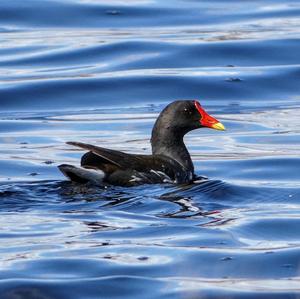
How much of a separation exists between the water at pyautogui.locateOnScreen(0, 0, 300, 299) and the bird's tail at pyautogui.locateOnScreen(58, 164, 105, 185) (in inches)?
4.0

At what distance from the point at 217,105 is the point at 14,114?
2.71 meters

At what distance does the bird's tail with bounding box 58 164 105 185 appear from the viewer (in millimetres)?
11539

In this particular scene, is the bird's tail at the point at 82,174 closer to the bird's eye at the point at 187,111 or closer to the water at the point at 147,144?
the water at the point at 147,144

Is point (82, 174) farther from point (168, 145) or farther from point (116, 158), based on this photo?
point (168, 145)

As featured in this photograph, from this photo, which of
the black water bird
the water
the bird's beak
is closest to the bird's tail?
the black water bird

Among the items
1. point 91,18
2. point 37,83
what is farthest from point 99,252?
point 91,18

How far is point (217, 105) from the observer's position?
17859mm

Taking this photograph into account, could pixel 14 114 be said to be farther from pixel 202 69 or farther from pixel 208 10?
pixel 208 10

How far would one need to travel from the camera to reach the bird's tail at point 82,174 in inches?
454

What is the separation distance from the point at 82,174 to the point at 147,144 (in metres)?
3.53

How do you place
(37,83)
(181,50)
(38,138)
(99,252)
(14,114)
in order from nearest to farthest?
(99,252) → (38,138) → (14,114) → (37,83) → (181,50)

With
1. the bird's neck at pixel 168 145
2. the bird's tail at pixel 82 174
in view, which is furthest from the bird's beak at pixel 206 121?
the bird's tail at pixel 82 174

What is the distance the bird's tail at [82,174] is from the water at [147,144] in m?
0.10

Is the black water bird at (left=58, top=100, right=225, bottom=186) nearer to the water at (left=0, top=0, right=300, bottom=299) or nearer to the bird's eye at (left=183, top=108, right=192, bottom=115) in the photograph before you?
the bird's eye at (left=183, top=108, right=192, bottom=115)
